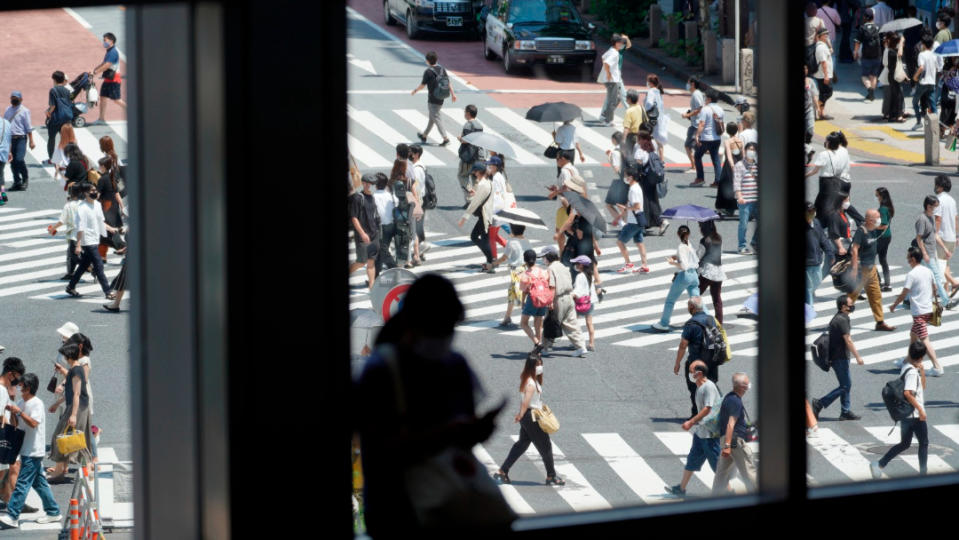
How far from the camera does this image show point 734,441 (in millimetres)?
16453

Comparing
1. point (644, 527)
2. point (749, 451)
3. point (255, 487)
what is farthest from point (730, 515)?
point (749, 451)

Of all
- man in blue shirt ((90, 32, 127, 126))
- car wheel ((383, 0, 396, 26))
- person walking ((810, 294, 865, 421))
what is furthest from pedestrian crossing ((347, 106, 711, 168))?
person walking ((810, 294, 865, 421))

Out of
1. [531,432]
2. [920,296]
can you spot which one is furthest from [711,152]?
[531,432]

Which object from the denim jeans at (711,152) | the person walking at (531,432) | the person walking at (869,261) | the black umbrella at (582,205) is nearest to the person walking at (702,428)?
the person walking at (531,432)

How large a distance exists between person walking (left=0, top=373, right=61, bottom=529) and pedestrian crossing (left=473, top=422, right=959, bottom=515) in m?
5.24

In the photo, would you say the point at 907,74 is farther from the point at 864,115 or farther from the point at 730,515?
the point at 730,515

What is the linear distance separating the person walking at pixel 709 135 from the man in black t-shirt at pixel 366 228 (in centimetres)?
663

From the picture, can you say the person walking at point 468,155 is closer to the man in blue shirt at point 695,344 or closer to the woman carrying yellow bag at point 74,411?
the man in blue shirt at point 695,344

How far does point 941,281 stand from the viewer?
2027cm

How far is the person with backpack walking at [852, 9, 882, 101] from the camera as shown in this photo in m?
27.6

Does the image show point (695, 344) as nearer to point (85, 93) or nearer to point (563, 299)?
point (563, 299)

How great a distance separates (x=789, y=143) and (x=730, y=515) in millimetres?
1072

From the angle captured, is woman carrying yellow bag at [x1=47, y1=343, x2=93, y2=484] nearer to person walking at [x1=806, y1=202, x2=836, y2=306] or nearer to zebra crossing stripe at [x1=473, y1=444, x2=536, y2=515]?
zebra crossing stripe at [x1=473, y1=444, x2=536, y2=515]

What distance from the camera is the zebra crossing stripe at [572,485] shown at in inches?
644
